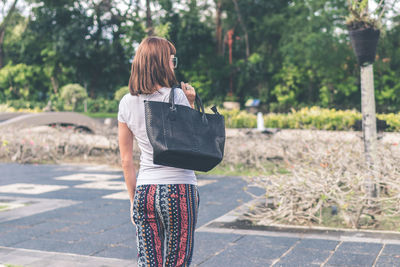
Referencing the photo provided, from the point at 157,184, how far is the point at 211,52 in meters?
32.8

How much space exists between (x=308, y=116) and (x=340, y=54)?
10.1m

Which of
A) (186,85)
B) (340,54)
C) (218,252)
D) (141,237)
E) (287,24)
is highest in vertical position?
(287,24)

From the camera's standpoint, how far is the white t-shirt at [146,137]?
2.50 metres

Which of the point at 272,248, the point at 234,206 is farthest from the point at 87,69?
the point at 272,248

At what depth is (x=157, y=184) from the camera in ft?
8.20

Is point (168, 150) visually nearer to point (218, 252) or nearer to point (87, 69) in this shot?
point (218, 252)

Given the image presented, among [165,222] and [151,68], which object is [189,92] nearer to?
[151,68]

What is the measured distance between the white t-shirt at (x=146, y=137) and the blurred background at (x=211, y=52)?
68.9ft

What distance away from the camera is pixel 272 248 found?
5004 mm

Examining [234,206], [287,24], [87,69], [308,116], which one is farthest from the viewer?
[87,69]

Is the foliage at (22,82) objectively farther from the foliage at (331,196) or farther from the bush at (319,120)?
the foliage at (331,196)

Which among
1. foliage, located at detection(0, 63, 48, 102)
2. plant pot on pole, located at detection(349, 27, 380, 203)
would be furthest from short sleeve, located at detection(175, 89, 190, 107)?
foliage, located at detection(0, 63, 48, 102)

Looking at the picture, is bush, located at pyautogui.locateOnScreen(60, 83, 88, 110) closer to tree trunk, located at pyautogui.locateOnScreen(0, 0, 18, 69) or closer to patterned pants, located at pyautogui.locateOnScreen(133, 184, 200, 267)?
tree trunk, located at pyautogui.locateOnScreen(0, 0, 18, 69)

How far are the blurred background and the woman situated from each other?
20999 millimetres
